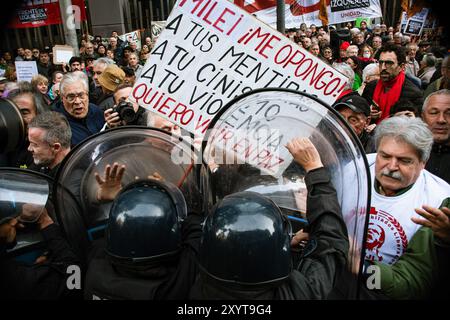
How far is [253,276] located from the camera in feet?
3.90

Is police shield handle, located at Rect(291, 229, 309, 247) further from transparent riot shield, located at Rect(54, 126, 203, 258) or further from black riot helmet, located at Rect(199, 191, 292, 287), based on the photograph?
transparent riot shield, located at Rect(54, 126, 203, 258)

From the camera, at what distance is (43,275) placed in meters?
1.60

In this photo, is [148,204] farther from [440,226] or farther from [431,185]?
[431,185]

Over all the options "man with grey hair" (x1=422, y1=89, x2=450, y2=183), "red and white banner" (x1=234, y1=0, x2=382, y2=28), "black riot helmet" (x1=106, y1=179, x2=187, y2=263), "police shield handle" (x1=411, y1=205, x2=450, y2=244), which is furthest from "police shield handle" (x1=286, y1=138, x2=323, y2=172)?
"red and white banner" (x1=234, y1=0, x2=382, y2=28)

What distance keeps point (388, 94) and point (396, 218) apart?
2.47 meters

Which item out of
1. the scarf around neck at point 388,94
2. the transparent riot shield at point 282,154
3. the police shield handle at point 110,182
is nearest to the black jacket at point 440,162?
the transparent riot shield at point 282,154

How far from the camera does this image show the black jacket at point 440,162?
7.28 ft

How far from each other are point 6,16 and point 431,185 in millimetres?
2248

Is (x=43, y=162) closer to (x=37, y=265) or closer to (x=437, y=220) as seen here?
(x=37, y=265)

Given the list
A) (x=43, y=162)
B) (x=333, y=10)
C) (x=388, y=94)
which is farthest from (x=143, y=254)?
(x=333, y=10)

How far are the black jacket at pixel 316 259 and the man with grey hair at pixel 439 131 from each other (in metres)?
1.17

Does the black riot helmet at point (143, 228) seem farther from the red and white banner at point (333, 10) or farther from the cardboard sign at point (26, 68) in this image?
the red and white banner at point (333, 10)

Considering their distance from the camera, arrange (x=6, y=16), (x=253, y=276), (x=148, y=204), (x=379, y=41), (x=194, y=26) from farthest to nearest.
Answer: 1. (x=379, y=41)
2. (x=194, y=26)
3. (x=6, y=16)
4. (x=148, y=204)
5. (x=253, y=276)
